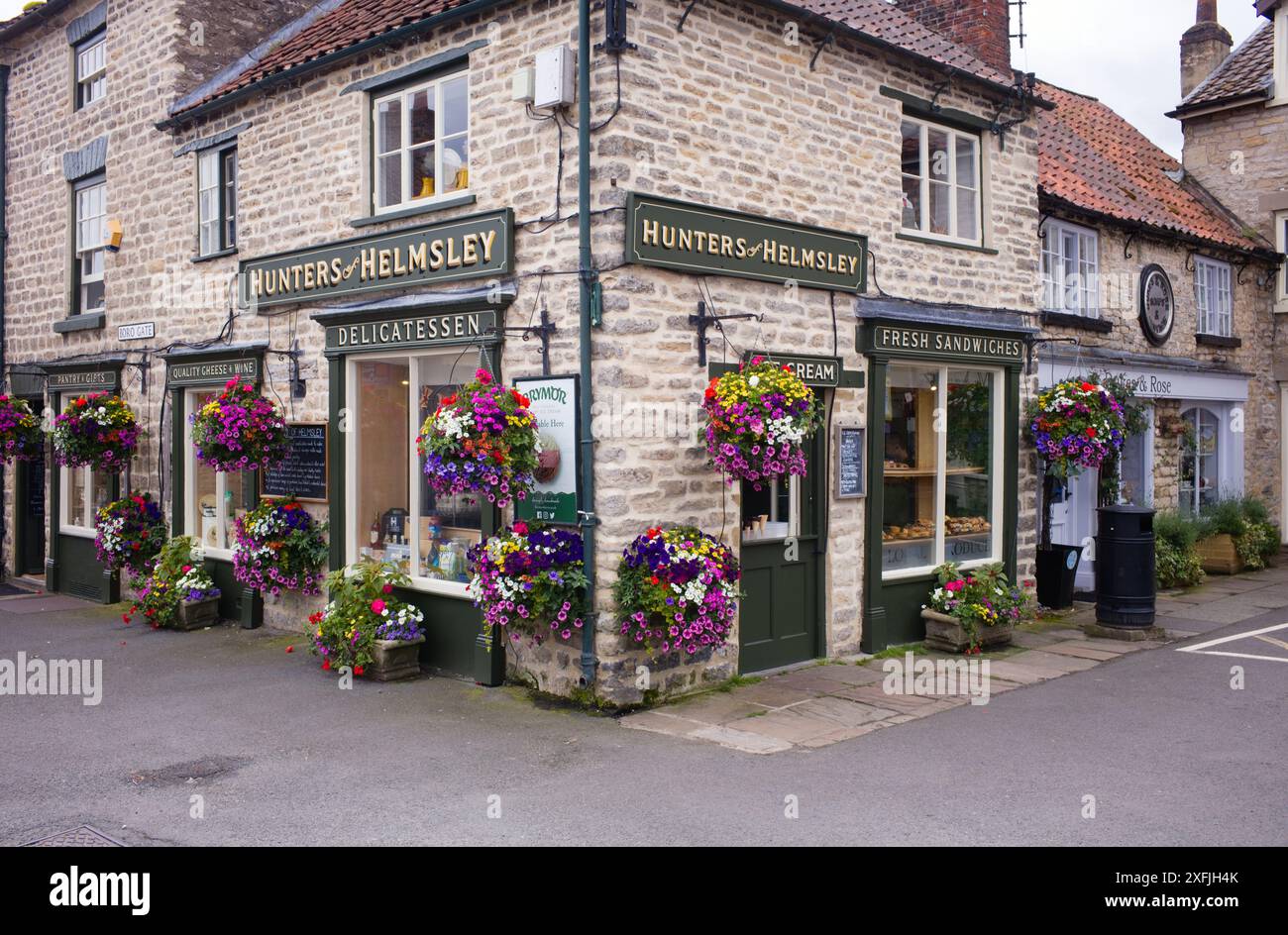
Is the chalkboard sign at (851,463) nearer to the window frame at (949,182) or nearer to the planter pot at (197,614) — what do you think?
the window frame at (949,182)

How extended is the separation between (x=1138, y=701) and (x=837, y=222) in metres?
4.73

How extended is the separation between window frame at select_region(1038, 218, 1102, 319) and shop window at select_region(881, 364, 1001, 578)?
203 cm

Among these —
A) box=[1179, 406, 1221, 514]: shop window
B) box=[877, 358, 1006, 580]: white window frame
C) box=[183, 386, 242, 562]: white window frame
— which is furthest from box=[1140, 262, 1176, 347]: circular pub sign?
box=[183, 386, 242, 562]: white window frame

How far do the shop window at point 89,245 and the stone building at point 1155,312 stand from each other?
11.7 m

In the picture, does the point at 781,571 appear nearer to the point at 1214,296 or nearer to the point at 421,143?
the point at 421,143

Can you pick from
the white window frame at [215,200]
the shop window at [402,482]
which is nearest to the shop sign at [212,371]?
the white window frame at [215,200]

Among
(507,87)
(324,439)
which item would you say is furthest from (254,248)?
(507,87)

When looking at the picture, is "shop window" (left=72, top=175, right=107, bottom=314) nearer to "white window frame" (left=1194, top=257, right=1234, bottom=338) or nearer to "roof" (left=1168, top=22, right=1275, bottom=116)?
"white window frame" (left=1194, top=257, right=1234, bottom=338)

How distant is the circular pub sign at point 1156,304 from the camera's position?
15.0 meters

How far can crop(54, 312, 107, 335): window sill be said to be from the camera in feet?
46.3

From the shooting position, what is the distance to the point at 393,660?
30.7 ft

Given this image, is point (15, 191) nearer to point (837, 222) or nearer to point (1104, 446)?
point (837, 222)

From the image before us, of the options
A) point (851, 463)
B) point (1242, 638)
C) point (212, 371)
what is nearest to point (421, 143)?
point (212, 371)

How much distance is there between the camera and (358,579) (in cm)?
962
